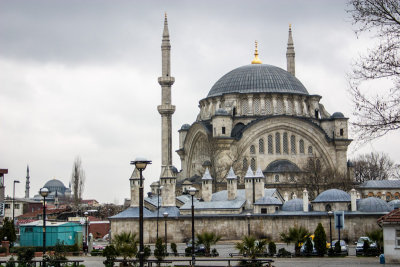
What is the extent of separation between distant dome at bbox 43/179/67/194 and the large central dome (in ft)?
298

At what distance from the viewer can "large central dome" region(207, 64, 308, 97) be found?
6644cm

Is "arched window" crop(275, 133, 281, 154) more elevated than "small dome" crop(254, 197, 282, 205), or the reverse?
"arched window" crop(275, 133, 281, 154)

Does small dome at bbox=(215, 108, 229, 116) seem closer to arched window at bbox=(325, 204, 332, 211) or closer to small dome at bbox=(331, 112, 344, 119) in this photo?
small dome at bbox=(331, 112, 344, 119)

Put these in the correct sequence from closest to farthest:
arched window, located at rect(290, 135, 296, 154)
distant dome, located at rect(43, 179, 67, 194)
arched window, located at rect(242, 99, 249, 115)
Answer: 1. arched window, located at rect(290, 135, 296, 154)
2. arched window, located at rect(242, 99, 249, 115)
3. distant dome, located at rect(43, 179, 67, 194)

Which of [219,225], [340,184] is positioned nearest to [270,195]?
[219,225]

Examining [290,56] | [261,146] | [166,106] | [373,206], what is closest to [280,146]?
[261,146]

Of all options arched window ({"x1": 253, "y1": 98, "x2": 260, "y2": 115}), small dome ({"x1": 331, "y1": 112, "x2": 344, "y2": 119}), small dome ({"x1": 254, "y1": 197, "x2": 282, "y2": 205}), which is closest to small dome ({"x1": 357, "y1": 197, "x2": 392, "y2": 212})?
small dome ({"x1": 254, "y1": 197, "x2": 282, "y2": 205})

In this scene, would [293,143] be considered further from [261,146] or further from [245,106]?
[245,106]

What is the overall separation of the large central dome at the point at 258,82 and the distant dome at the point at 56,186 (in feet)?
298

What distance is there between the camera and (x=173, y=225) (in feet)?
158

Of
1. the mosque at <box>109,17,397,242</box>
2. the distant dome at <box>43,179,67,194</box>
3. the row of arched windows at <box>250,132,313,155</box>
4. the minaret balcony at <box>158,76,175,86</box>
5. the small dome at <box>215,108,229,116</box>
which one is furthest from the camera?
the distant dome at <box>43,179,67,194</box>

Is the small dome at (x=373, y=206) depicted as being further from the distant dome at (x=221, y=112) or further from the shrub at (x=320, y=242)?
the distant dome at (x=221, y=112)

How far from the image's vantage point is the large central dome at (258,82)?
66.4 m

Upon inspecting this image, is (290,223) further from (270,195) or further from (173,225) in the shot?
(173,225)
